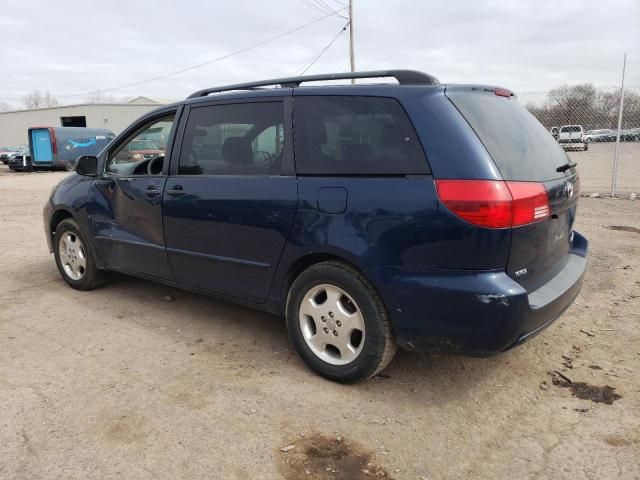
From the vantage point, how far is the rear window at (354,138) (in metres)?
2.83

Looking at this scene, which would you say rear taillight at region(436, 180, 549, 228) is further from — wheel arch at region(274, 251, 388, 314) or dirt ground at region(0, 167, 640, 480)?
dirt ground at region(0, 167, 640, 480)

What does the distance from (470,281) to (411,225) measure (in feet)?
1.34

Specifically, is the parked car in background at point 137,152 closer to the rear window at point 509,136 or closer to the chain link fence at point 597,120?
the rear window at point 509,136

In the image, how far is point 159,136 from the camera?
4.23 meters

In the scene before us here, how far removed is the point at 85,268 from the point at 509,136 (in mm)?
3953

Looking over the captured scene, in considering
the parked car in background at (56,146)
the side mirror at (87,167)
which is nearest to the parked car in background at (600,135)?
the side mirror at (87,167)

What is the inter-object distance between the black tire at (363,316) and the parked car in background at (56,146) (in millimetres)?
24539

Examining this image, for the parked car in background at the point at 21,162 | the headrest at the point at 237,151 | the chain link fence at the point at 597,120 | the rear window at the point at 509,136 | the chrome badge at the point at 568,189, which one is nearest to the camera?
the rear window at the point at 509,136

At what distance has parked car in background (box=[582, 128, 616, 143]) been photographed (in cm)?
1276

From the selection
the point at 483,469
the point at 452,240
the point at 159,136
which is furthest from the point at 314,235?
the point at 159,136

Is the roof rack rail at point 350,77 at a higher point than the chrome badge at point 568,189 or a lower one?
higher

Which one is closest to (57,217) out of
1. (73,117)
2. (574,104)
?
(574,104)

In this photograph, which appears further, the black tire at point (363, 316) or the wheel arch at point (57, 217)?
the wheel arch at point (57, 217)

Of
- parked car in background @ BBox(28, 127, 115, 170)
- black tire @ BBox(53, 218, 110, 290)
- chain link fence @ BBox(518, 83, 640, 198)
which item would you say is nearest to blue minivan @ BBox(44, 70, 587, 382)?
black tire @ BBox(53, 218, 110, 290)
